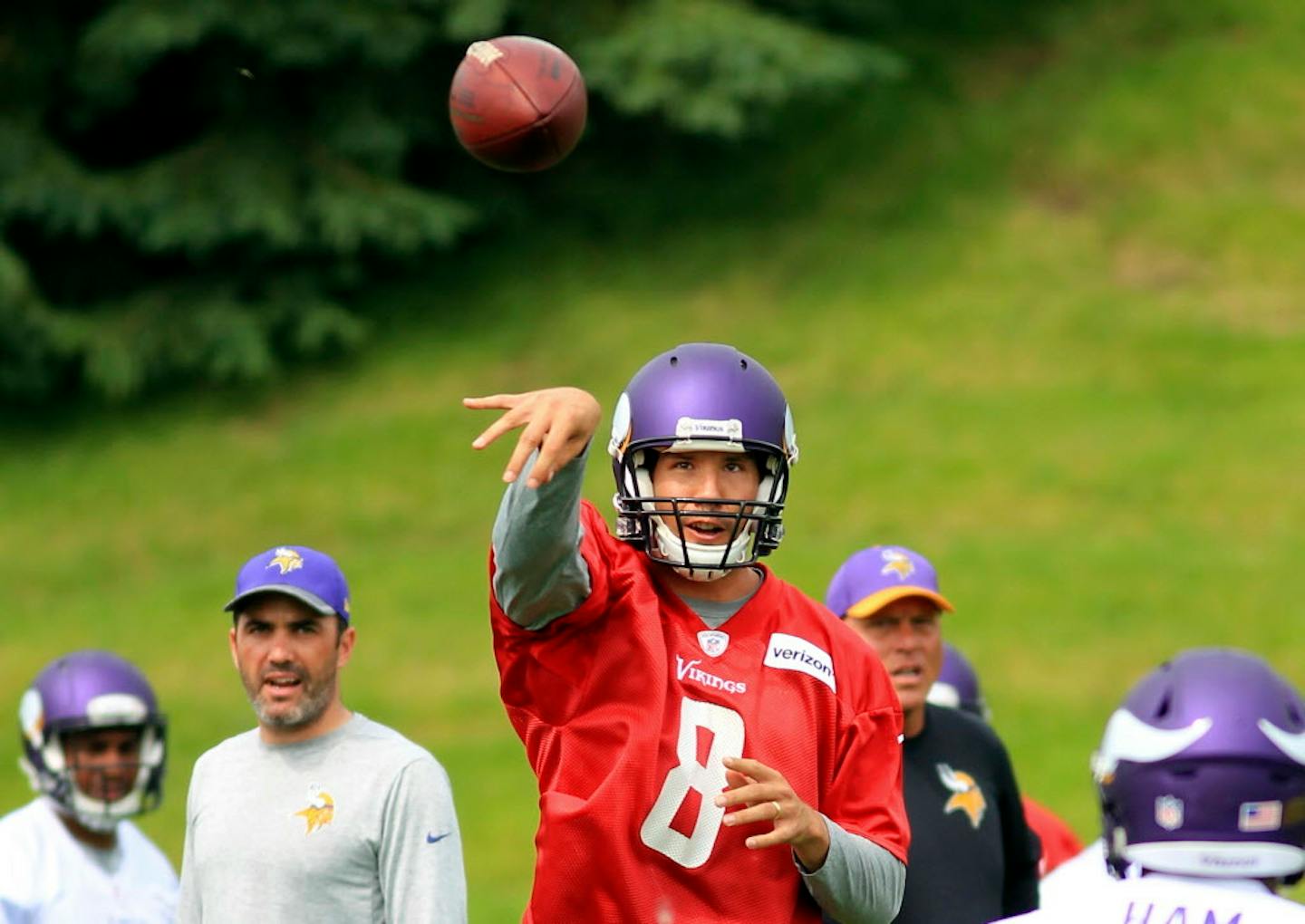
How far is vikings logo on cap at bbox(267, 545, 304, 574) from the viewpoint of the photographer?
5.45 m

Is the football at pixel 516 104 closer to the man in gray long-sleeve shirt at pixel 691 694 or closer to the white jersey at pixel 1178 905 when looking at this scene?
the man in gray long-sleeve shirt at pixel 691 694

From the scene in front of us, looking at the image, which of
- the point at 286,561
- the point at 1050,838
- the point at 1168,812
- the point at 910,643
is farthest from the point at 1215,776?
the point at 1050,838

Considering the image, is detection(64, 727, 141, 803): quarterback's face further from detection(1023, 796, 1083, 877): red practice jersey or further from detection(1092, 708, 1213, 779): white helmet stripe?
detection(1092, 708, 1213, 779): white helmet stripe

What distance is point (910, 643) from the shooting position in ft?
20.6

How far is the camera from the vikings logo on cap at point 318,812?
5.09 meters

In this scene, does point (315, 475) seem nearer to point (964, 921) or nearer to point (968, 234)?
point (968, 234)

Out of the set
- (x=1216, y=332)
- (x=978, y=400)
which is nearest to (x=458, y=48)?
(x=978, y=400)

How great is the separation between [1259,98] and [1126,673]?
8.86m

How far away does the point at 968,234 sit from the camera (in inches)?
790

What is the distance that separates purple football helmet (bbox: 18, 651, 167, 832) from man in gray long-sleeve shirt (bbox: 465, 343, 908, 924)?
256 cm

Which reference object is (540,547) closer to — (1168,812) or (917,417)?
(1168,812)

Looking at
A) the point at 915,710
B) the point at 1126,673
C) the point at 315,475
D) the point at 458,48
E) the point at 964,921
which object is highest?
the point at 458,48

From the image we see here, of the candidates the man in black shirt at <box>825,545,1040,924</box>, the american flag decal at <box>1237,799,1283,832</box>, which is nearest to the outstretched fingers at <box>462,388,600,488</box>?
the american flag decal at <box>1237,799,1283,832</box>

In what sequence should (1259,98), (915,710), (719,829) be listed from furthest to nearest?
(1259,98)
(915,710)
(719,829)
